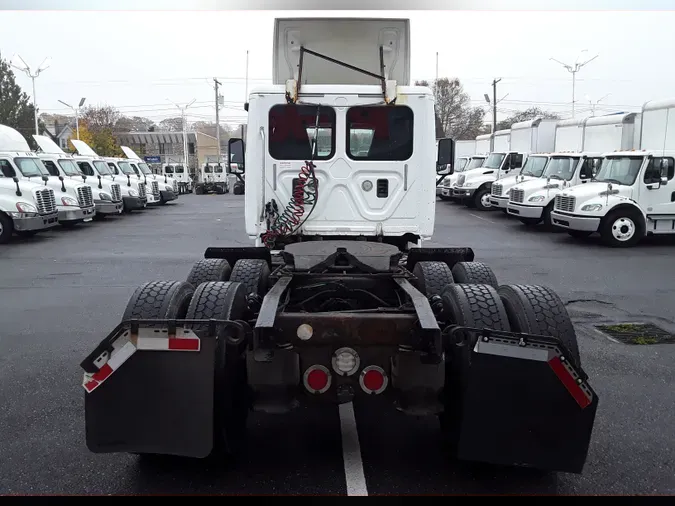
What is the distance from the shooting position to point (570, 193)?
1523 cm

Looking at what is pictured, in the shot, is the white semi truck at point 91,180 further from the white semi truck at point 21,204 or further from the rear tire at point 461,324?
the rear tire at point 461,324

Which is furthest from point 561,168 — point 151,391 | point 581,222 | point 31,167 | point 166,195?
point 166,195

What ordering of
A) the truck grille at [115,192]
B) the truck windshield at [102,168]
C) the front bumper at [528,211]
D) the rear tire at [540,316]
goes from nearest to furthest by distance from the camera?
the rear tire at [540,316]
the front bumper at [528,211]
the truck grille at [115,192]
the truck windshield at [102,168]

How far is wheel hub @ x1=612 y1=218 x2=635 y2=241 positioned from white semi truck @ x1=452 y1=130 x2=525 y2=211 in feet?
30.7

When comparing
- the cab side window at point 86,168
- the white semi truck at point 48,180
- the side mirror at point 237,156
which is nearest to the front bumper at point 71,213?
the white semi truck at point 48,180

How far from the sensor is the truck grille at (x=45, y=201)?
53.3ft

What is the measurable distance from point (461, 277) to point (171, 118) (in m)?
99.8

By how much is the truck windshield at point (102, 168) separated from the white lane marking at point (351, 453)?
21.4 m

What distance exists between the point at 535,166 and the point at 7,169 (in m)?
15.7

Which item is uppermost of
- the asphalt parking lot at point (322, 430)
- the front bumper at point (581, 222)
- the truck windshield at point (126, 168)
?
the truck windshield at point (126, 168)

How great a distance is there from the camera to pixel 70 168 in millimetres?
21469

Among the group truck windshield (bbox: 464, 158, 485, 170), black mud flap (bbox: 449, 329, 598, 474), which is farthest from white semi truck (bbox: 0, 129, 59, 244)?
truck windshield (bbox: 464, 158, 485, 170)

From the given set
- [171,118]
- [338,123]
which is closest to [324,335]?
[338,123]

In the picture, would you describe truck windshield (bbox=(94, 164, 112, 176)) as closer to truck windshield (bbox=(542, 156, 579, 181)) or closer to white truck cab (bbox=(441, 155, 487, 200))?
white truck cab (bbox=(441, 155, 487, 200))
